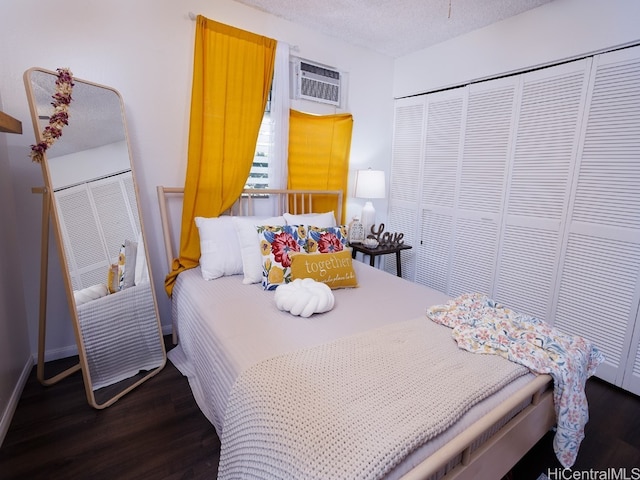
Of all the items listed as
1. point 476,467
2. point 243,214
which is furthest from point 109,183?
point 476,467

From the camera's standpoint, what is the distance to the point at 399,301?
1750mm

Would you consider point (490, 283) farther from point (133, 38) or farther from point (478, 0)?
point (133, 38)

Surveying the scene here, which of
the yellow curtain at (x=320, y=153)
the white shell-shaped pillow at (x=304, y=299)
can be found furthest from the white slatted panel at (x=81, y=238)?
the yellow curtain at (x=320, y=153)

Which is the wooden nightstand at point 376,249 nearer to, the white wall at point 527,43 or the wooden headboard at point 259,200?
the wooden headboard at point 259,200

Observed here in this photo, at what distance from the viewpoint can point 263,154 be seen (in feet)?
8.28

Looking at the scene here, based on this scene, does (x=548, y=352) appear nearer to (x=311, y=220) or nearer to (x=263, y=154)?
(x=311, y=220)

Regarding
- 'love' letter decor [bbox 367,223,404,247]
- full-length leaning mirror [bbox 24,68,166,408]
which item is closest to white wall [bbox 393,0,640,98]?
'love' letter decor [bbox 367,223,404,247]

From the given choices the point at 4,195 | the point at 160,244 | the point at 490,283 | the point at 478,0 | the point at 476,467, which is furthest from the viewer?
the point at 490,283

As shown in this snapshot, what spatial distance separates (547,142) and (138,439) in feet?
9.91

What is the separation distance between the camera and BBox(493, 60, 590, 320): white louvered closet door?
2.12 metres

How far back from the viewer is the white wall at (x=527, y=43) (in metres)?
1.87

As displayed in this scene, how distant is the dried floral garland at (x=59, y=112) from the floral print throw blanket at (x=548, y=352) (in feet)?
6.56

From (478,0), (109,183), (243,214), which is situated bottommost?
(243,214)

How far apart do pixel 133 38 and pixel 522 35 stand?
2.64 meters
